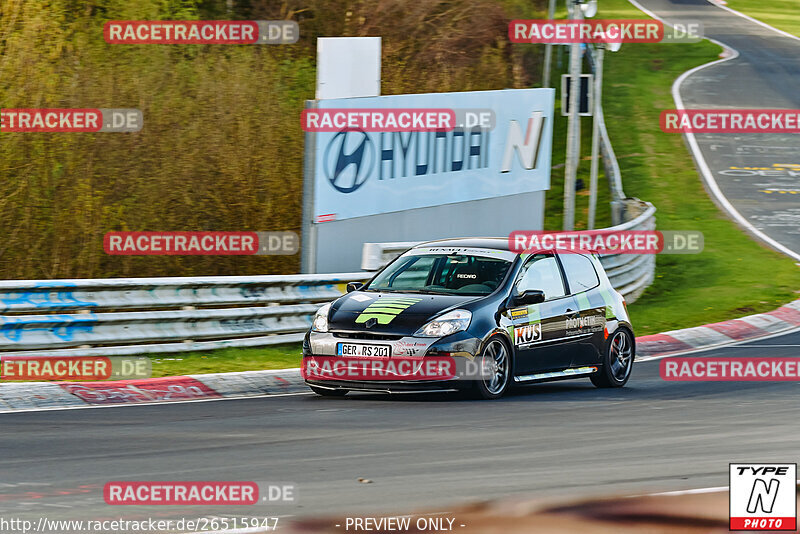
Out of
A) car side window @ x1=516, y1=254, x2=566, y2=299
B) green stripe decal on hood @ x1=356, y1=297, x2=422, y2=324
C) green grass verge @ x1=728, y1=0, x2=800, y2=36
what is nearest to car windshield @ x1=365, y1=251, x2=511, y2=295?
car side window @ x1=516, y1=254, x2=566, y2=299

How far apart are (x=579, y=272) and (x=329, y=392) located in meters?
2.96

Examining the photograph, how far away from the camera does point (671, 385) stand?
504 inches

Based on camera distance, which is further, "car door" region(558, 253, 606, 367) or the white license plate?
"car door" region(558, 253, 606, 367)

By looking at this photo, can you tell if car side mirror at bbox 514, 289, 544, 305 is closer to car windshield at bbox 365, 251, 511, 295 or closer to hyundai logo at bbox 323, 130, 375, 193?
car windshield at bbox 365, 251, 511, 295

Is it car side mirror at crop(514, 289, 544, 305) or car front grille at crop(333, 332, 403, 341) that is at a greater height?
car side mirror at crop(514, 289, 544, 305)

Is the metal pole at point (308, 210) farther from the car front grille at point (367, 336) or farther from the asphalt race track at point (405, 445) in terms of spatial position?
the car front grille at point (367, 336)

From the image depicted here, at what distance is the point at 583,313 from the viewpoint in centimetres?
1252

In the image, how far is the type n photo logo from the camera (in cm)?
605

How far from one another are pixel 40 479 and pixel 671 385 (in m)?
7.35

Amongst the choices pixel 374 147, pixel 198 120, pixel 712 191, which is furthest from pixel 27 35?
pixel 712 191

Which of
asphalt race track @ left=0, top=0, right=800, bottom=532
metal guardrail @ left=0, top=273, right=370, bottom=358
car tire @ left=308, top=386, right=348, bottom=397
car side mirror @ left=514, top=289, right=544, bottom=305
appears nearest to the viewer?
asphalt race track @ left=0, top=0, right=800, bottom=532

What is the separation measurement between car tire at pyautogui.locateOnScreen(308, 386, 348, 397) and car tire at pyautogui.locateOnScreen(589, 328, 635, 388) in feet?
8.84

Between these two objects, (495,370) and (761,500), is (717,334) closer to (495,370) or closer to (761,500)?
(495,370)

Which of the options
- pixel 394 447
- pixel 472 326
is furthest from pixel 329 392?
pixel 394 447
